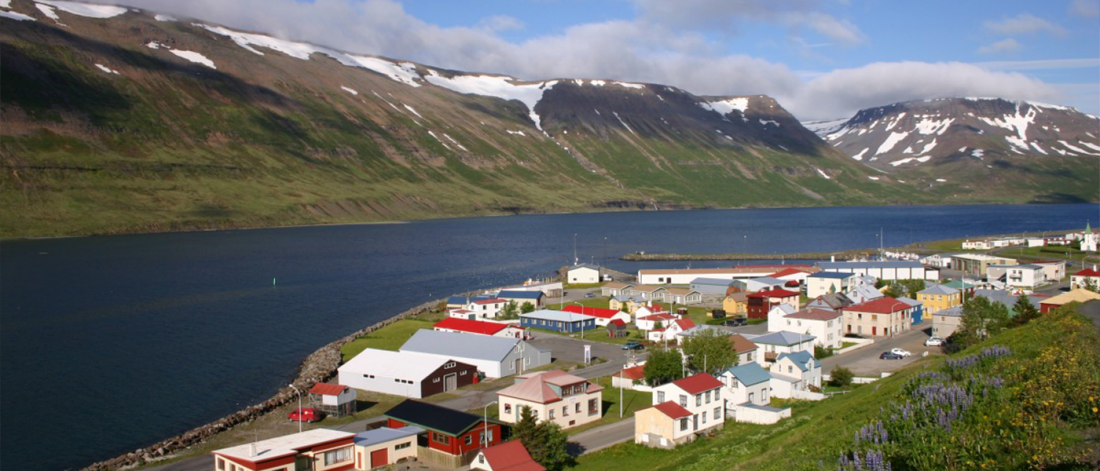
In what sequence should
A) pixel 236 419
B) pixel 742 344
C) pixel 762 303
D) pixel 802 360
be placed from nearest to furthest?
1. pixel 236 419
2. pixel 802 360
3. pixel 742 344
4. pixel 762 303

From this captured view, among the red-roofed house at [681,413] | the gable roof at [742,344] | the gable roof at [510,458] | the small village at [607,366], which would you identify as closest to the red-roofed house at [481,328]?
the small village at [607,366]

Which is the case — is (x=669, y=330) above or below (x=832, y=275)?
below

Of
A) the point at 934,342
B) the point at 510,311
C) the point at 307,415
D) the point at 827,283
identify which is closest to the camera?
the point at 307,415

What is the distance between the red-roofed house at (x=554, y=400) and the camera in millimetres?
27062

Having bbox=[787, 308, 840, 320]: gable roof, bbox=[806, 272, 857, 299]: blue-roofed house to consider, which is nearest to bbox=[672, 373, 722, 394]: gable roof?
bbox=[787, 308, 840, 320]: gable roof

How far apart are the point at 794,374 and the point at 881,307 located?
1475 centimetres

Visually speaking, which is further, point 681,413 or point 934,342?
point 934,342

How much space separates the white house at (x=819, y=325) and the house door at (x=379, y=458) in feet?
82.3

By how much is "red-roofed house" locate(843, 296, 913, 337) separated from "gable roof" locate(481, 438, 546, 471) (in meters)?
28.5

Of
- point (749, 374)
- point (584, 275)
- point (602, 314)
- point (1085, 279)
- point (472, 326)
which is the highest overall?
point (1085, 279)

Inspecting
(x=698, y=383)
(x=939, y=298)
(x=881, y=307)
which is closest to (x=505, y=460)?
(x=698, y=383)

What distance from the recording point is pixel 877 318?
1742 inches

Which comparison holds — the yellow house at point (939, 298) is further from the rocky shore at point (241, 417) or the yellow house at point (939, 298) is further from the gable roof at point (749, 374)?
the rocky shore at point (241, 417)

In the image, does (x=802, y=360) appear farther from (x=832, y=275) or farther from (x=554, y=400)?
(x=832, y=275)
